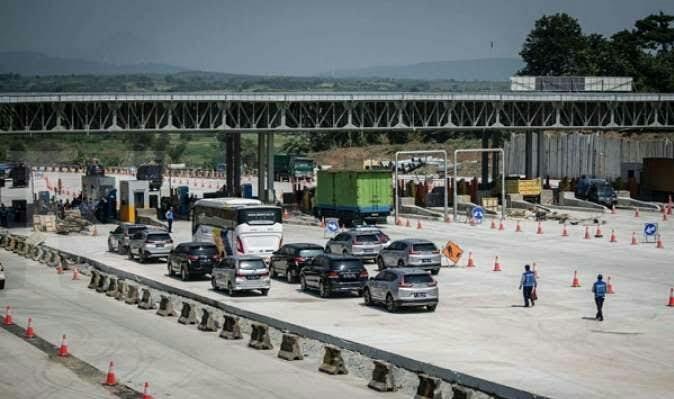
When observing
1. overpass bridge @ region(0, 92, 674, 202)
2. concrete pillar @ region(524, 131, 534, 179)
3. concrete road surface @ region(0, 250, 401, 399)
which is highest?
overpass bridge @ region(0, 92, 674, 202)

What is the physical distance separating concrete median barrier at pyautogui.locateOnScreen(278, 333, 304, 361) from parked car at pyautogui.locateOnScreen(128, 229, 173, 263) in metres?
22.5

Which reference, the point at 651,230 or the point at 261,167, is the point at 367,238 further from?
the point at 261,167

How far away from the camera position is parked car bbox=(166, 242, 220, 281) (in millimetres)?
44344

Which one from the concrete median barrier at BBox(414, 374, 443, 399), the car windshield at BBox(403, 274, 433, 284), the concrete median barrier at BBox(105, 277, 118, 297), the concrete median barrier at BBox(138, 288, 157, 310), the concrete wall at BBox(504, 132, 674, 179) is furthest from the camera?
the concrete wall at BBox(504, 132, 674, 179)

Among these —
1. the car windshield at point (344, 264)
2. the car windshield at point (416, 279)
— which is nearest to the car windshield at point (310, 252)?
the car windshield at point (344, 264)

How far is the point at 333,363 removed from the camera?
26875 mm

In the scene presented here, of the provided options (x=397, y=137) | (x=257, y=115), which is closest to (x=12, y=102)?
(x=257, y=115)

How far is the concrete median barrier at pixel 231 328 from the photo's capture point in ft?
104

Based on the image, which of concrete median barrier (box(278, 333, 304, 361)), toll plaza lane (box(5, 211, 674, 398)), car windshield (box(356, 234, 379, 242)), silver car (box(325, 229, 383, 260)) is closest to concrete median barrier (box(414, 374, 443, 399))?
toll plaza lane (box(5, 211, 674, 398))

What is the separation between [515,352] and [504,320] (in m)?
5.12

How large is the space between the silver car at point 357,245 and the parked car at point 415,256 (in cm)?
309

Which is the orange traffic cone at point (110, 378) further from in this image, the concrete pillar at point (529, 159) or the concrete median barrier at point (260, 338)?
the concrete pillar at point (529, 159)

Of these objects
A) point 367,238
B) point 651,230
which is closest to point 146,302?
point 367,238

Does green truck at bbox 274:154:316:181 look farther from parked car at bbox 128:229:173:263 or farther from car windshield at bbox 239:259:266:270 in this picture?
car windshield at bbox 239:259:266:270
